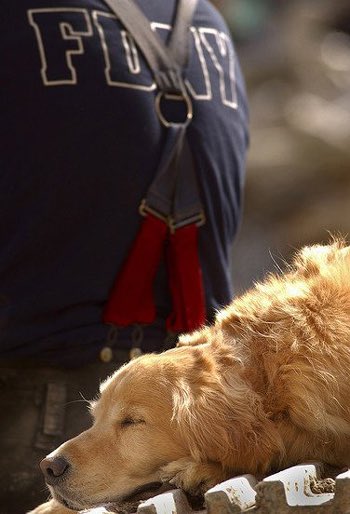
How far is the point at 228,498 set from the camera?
2004 mm

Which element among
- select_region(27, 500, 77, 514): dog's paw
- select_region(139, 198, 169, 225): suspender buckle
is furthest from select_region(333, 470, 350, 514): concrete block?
select_region(139, 198, 169, 225): suspender buckle

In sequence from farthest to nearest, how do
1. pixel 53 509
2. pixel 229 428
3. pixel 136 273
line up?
pixel 136 273 < pixel 53 509 < pixel 229 428

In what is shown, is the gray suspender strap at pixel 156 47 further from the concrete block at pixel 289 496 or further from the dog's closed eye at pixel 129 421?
the concrete block at pixel 289 496

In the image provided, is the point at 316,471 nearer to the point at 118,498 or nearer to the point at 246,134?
the point at 118,498

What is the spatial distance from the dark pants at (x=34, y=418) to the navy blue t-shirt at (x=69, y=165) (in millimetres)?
68

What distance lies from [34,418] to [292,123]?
10294 mm

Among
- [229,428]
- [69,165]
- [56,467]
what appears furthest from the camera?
[69,165]

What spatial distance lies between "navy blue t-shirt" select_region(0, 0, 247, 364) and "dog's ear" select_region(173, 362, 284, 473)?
109 cm

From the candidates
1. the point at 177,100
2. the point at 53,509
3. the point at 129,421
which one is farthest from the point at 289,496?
the point at 177,100

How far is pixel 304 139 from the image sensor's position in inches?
501

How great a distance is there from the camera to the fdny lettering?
10.7 feet

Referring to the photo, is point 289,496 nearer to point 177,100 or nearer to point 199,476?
point 199,476

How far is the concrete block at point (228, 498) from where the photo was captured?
79.0 inches

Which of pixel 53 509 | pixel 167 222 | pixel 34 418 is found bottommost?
pixel 34 418
